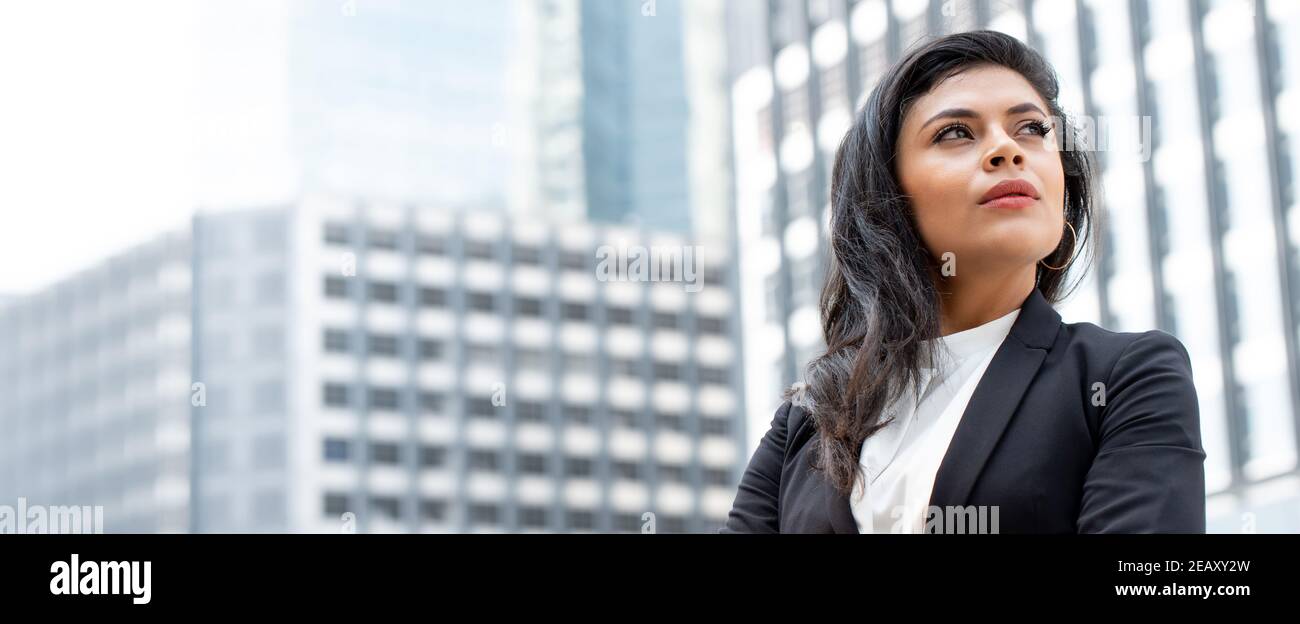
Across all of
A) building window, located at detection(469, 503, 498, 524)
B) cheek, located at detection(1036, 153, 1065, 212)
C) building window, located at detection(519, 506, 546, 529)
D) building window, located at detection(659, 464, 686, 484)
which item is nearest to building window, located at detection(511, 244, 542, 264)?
building window, located at detection(659, 464, 686, 484)

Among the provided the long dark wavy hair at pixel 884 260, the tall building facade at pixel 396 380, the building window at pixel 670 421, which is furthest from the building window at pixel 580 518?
the long dark wavy hair at pixel 884 260

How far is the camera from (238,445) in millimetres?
76000

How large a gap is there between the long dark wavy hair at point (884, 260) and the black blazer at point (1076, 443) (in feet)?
0.32

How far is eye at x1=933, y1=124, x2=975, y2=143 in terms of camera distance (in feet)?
6.17

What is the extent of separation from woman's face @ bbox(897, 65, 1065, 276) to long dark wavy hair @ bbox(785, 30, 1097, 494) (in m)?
0.03

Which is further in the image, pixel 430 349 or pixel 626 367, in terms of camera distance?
pixel 626 367

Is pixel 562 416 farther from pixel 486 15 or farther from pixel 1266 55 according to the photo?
pixel 1266 55

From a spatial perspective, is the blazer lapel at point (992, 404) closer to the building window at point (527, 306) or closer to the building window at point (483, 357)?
the building window at point (483, 357)

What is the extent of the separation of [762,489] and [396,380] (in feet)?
241

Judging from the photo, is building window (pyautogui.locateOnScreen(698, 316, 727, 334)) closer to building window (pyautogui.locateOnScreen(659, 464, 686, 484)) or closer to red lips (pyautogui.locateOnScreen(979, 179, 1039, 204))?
building window (pyautogui.locateOnScreen(659, 464, 686, 484))

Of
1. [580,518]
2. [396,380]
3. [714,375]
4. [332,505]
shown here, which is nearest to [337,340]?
[396,380]

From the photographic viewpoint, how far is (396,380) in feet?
244

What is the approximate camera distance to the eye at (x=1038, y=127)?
6.07 feet

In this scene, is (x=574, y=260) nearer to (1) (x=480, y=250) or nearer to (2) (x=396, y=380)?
(1) (x=480, y=250)
